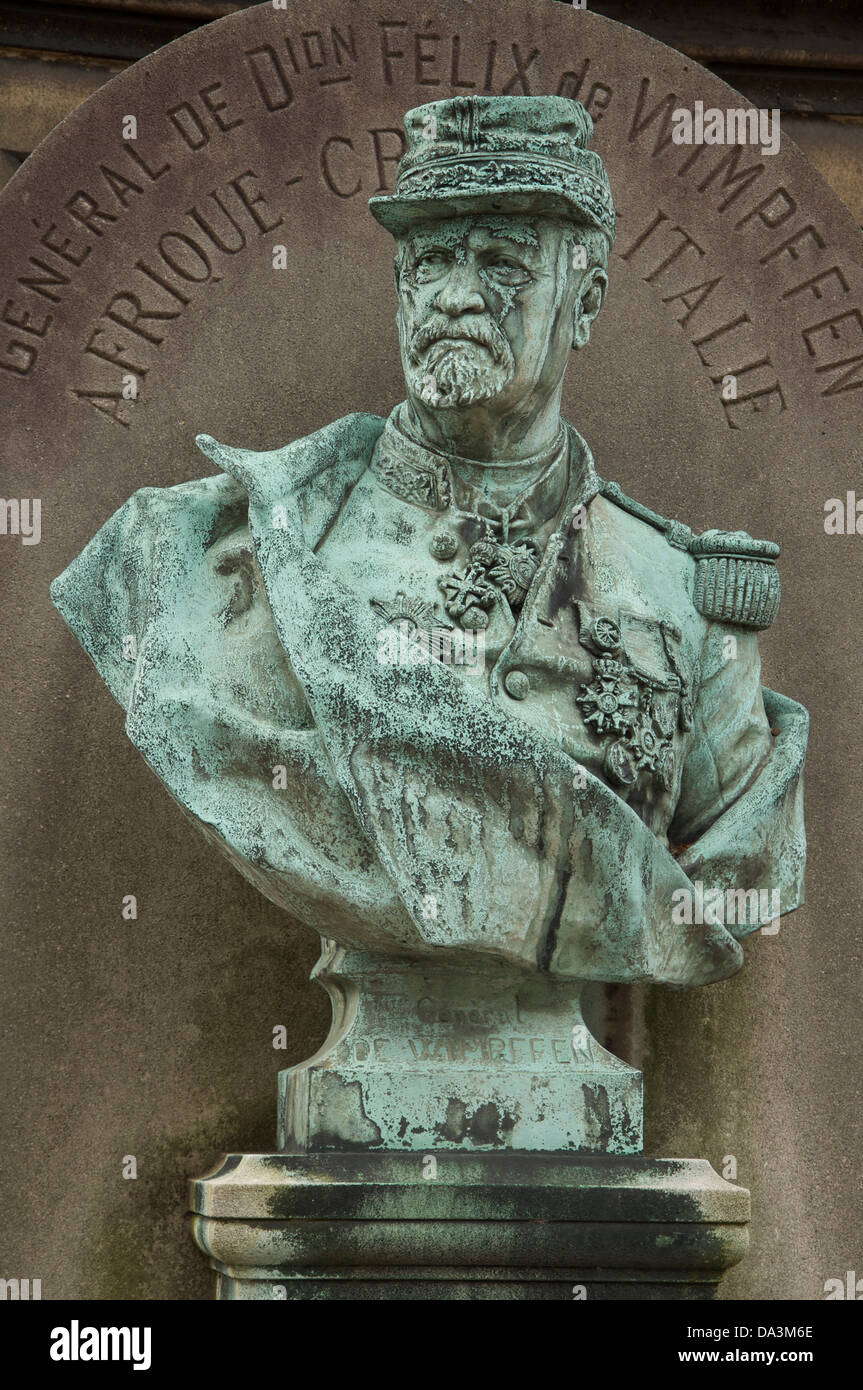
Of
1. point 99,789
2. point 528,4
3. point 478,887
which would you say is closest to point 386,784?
point 478,887

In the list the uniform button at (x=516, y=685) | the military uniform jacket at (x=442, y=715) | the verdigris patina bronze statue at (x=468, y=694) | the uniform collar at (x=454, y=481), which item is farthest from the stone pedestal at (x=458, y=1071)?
the uniform collar at (x=454, y=481)

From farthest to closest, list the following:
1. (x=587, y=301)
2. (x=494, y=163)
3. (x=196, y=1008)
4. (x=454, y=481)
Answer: (x=196, y=1008)
(x=587, y=301)
(x=454, y=481)
(x=494, y=163)

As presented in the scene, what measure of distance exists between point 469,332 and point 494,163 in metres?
0.37

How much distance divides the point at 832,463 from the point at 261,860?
7.69ft

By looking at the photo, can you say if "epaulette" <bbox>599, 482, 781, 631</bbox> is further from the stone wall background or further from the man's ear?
the stone wall background

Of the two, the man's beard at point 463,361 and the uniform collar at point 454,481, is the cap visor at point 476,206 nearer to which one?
the man's beard at point 463,361

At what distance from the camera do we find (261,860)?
5316 millimetres

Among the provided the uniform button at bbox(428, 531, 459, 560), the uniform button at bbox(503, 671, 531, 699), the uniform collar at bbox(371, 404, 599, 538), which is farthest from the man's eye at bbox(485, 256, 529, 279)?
the uniform button at bbox(503, 671, 531, 699)

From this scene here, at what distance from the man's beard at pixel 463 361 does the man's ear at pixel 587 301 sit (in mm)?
285

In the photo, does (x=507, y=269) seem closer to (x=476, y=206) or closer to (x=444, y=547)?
(x=476, y=206)

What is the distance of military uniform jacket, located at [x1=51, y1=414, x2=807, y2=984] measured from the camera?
527 centimetres

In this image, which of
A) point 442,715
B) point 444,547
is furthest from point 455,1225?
point 444,547

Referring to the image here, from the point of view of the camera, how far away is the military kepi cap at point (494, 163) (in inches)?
215

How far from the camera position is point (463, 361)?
18.0 feet
